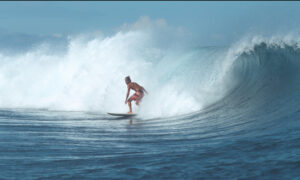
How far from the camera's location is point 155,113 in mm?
14477

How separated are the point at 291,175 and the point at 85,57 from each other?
67.6ft

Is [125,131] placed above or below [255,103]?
below

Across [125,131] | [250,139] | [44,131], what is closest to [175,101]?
[125,131]

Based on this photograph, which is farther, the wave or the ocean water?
the wave

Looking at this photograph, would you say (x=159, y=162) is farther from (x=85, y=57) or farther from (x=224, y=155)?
(x=85, y=57)

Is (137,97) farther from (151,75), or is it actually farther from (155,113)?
(151,75)

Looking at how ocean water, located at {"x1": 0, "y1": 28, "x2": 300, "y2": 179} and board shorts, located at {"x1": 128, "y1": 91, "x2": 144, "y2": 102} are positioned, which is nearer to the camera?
ocean water, located at {"x1": 0, "y1": 28, "x2": 300, "y2": 179}

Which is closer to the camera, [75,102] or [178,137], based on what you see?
[178,137]

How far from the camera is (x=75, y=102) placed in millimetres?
20625

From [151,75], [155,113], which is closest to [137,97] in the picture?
[155,113]

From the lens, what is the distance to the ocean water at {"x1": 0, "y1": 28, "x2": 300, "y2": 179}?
6.11 metres

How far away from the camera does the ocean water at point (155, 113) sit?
20.0ft

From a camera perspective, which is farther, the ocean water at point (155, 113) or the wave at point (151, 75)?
the wave at point (151, 75)

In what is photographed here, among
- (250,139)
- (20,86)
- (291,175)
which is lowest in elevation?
(291,175)
